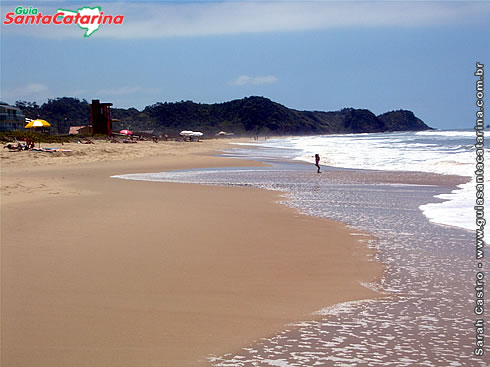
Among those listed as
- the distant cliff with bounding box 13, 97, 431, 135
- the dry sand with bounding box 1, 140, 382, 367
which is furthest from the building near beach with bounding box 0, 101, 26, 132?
the dry sand with bounding box 1, 140, 382, 367

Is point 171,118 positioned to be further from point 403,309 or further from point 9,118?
point 403,309

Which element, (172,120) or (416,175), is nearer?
(416,175)

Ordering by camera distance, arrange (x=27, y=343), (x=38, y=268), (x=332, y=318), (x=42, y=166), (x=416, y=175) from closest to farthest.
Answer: (x=27, y=343), (x=332, y=318), (x=38, y=268), (x=416, y=175), (x=42, y=166)

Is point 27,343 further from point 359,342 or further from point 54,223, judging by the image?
point 54,223

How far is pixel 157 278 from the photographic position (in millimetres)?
5340

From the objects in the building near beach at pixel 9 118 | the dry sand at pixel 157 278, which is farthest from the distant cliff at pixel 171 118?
the dry sand at pixel 157 278

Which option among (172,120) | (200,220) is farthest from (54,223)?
(172,120)

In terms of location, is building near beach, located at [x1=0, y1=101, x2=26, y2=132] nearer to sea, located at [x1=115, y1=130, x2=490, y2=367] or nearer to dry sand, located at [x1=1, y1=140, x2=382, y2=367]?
dry sand, located at [x1=1, y1=140, x2=382, y2=367]

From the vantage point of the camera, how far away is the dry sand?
376 centimetres

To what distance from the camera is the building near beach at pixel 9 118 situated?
58.4m

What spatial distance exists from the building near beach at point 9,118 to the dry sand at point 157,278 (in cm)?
5407

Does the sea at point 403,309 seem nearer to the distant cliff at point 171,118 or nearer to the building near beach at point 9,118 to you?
the building near beach at point 9,118

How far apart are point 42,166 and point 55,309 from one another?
19371 mm

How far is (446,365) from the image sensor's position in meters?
3.43
